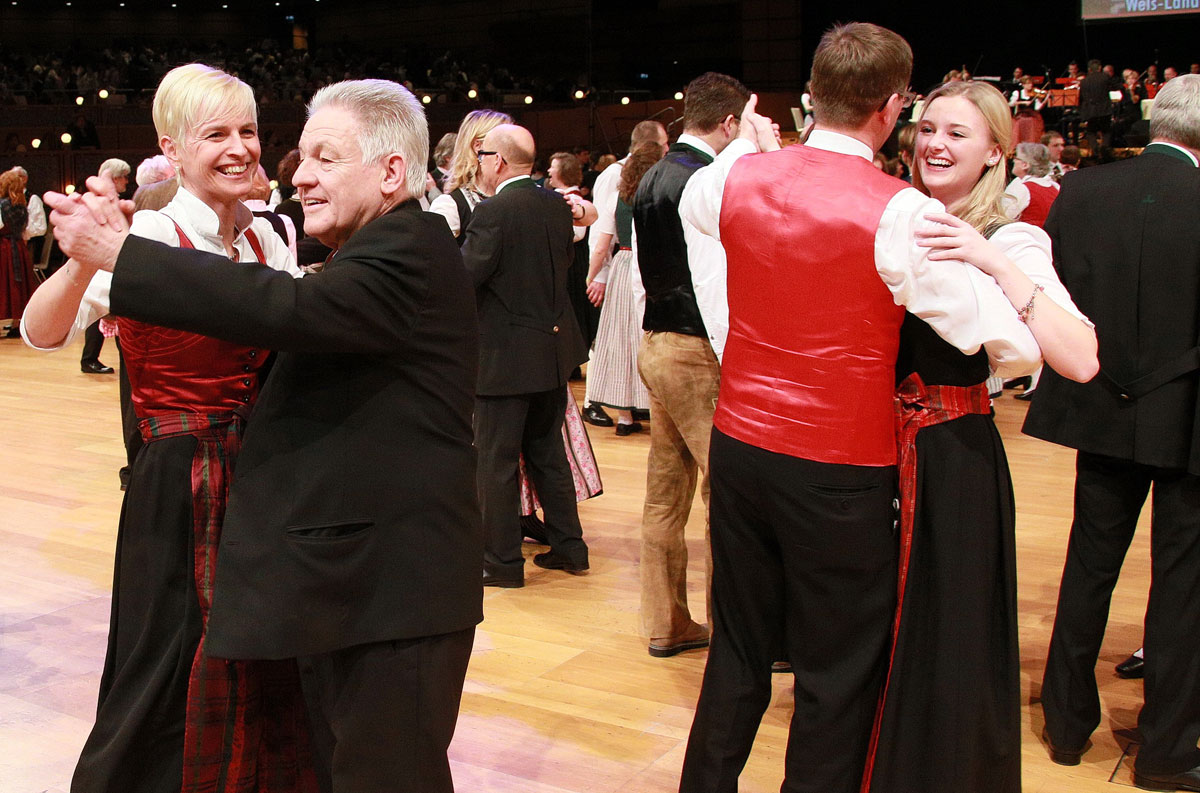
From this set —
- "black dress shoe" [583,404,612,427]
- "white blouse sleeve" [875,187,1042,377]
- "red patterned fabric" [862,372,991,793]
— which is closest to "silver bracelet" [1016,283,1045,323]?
"white blouse sleeve" [875,187,1042,377]

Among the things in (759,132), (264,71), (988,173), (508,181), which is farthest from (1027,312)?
(264,71)

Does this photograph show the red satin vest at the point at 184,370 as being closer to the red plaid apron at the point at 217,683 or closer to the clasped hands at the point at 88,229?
the red plaid apron at the point at 217,683

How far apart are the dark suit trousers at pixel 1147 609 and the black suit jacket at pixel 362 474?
1873 mm

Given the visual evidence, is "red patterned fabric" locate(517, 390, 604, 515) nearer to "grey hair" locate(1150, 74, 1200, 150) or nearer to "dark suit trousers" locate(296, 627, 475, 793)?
"grey hair" locate(1150, 74, 1200, 150)

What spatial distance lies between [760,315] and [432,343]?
69 cm

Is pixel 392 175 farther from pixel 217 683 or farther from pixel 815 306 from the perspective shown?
pixel 217 683

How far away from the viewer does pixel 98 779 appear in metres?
2.07

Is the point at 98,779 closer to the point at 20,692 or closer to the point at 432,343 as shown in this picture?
the point at 432,343

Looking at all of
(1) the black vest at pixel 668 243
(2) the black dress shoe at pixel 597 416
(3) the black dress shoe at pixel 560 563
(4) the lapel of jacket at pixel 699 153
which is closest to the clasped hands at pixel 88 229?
(1) the black vest at pixel 668 243

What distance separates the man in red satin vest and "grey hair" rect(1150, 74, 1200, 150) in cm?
112

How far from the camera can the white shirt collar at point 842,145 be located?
2.10 metres

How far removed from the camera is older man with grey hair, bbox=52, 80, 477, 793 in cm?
168

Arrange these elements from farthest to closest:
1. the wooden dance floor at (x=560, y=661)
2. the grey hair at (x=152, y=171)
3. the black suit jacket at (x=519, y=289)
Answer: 1. the black suit jacket at (x=519, y=289)
2. the grey hair at (x=152, y=171)
3. the wooden dance floor at (x=560, y=661)

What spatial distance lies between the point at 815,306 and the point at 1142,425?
4.19 ft
